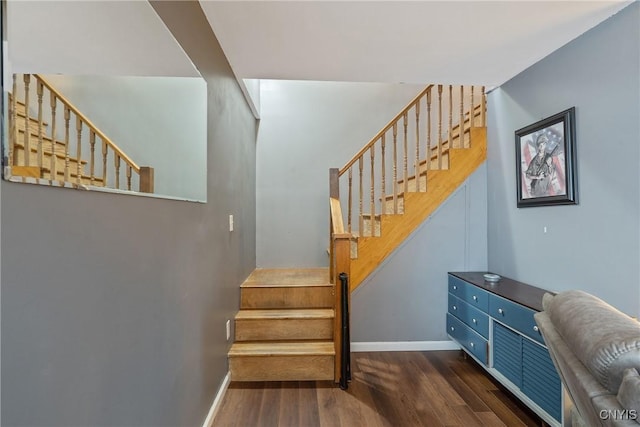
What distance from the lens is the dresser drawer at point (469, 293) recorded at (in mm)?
2537

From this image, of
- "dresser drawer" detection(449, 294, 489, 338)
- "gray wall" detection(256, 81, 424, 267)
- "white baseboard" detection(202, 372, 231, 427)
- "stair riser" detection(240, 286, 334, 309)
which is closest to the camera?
"white baseboard" detection(202, 372, 231, 427)

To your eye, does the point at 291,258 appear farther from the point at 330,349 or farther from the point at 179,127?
the point at 179,127

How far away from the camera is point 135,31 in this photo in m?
1.11

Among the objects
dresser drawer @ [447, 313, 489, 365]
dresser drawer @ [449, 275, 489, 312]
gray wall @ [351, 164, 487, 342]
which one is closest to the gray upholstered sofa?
dresser drawer @ [449, 275, 489, 312]

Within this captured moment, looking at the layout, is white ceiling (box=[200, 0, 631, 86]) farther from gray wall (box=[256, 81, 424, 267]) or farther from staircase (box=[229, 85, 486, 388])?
gray wall (box=[256, 81, 424, 267])

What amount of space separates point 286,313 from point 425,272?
1.43m

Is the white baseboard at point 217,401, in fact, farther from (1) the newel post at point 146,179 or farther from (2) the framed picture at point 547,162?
(2) the framed picture at point 547,162

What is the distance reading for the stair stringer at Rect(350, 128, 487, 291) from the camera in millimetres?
3055

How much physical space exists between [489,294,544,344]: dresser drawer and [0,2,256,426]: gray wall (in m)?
2.04

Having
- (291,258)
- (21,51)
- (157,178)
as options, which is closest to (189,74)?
(157,178)

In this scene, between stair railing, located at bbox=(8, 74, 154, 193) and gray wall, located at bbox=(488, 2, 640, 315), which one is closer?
stair railing, located at bbox=(8, 74, 154, 193)

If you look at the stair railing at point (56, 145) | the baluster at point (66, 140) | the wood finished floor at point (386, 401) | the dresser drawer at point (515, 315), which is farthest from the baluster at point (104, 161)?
the dresser drawer at point (515, 315)

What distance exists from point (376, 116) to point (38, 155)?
12.5ft

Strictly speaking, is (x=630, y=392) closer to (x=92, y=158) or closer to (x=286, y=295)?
(x=92, y=158)
